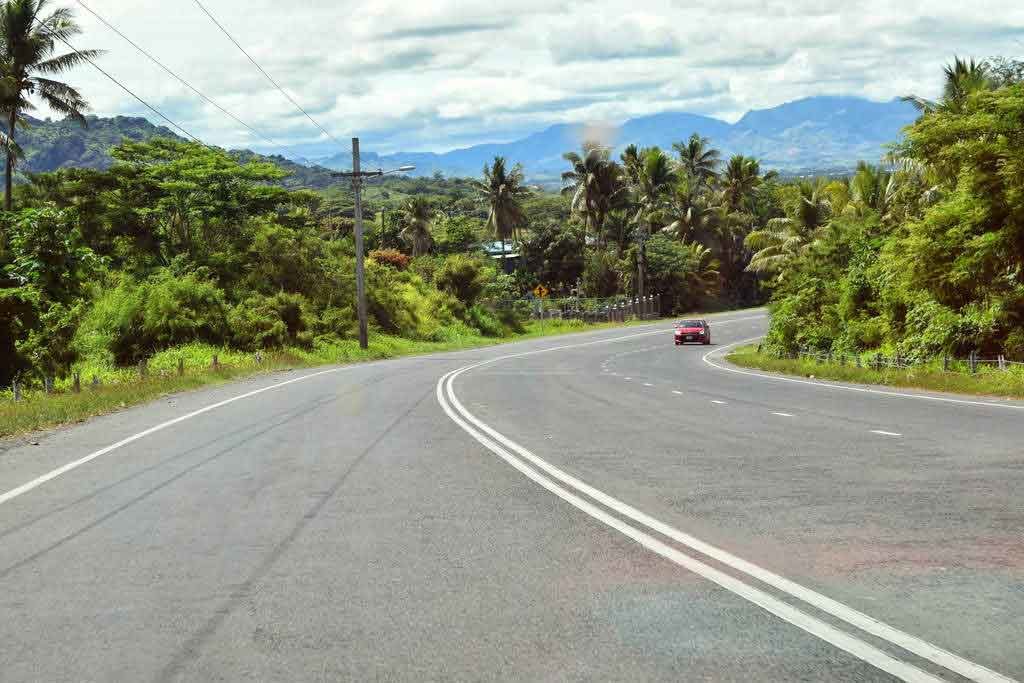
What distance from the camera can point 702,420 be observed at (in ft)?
56.1

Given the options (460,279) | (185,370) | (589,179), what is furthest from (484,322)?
(185,370)

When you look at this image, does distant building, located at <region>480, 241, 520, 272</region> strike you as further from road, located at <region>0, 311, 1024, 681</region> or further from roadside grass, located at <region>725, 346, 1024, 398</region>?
road, located at <region>0, 311, 1024, 681</region>

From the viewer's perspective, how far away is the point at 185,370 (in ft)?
117

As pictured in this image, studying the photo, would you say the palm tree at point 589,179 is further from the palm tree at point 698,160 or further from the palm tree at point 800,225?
the palm tree at point 800,225

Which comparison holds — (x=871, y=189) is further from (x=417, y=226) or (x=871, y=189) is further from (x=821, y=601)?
(x=417, y=226)

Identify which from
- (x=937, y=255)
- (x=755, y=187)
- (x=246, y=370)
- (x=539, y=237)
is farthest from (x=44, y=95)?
(x=755, y=187)

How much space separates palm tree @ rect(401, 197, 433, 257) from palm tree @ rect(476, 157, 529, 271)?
45.0 feet

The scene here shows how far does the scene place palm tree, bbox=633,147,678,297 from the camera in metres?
98.1

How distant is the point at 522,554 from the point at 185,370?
1193 inches

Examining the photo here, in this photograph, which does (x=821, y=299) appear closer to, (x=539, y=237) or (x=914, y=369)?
(x=914, y=369)

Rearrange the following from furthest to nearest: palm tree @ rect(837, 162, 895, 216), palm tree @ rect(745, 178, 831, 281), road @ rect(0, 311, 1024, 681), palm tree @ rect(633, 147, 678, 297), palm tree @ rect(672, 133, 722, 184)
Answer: palm tree @ rect(672, 133, 722, 184) < palm tree @ rect(633, 147, 678, 297) < palm tree @ rect(745, 178, 831, 281) < palm tree @ rect(837, 162, 895, 216) < road @ rect(0, 311, 1024, 681)

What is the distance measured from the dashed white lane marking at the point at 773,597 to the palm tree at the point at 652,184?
88.3 meters

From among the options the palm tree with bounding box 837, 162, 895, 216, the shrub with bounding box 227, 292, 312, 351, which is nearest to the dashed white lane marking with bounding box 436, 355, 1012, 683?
the shrub with bounding box 227, 292, 312, 351

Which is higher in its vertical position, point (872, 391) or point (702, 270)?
point (702, 270)
